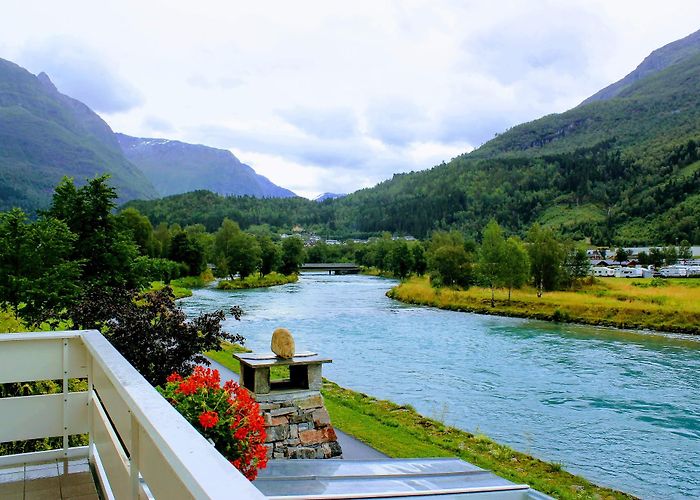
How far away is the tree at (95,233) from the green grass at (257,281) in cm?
4024

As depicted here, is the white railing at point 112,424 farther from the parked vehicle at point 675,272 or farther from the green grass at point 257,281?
the parked vehicle at point 675,272

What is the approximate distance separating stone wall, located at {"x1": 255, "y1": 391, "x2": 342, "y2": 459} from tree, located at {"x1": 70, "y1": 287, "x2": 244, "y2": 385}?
2186 mm

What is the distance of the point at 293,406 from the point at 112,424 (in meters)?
4.80

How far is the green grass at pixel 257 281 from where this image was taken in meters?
64.6

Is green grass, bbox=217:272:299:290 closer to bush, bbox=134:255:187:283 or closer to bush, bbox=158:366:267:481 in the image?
bush, bbox=134:255:187:283

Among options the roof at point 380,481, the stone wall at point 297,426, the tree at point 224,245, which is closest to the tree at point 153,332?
the stone wall at point 297,426

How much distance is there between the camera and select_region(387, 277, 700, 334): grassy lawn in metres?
34.5

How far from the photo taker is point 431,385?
60.4 feet

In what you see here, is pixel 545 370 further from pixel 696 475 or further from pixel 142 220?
pixel 142 220

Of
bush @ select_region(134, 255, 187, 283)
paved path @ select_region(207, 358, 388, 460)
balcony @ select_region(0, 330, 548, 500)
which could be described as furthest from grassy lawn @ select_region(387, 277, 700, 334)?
balcony @ select_region(0, 330, 548, 500)

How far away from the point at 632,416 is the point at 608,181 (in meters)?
149

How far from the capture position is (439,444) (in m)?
11.0

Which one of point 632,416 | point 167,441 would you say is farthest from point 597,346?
point 167,441

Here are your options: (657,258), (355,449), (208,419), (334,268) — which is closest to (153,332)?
(355,449)
